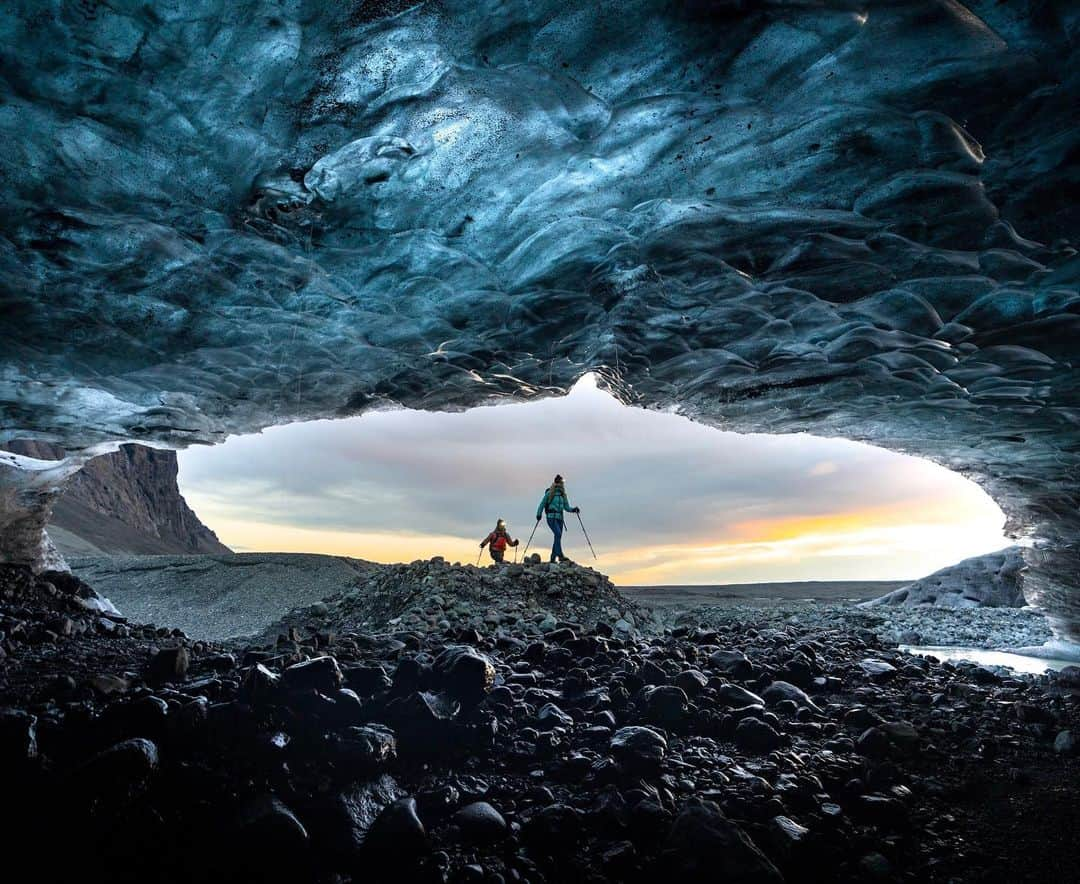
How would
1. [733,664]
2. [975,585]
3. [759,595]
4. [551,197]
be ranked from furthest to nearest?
[759,595] → [975,585] → [733,664] → [551,197]

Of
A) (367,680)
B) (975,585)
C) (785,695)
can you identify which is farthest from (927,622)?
(367,680)

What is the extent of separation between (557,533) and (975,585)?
10.3 meters

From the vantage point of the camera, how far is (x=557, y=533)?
12219 mm

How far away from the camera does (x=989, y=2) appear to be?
2232 mm

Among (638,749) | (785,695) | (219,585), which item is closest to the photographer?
(638,749)

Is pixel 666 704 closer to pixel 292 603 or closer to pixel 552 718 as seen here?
pixel 552 718

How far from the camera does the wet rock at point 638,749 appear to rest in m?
2.73

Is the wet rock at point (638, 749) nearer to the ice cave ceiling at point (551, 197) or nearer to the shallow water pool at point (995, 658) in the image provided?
the ice cave ceiling at point (551, 197)

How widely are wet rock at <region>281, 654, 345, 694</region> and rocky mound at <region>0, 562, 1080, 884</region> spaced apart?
11 millimetres

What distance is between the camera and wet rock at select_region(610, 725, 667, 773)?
273 cm

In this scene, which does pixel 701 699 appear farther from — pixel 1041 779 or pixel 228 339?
pixel 228 339

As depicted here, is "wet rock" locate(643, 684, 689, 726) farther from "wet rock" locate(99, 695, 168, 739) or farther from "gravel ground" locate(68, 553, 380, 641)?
"gravel ground" locate(68, 553, 380, 641)

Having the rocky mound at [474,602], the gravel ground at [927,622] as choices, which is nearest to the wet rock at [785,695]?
the rocky mound at [474,602]

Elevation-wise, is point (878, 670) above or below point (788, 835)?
above
